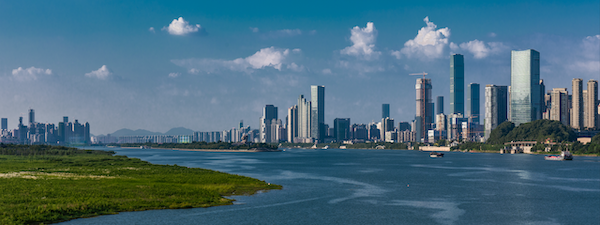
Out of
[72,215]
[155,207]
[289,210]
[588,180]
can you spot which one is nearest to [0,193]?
[72,215]

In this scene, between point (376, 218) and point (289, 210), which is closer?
point (376, 218)

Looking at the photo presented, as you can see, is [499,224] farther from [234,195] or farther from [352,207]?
[234,195]

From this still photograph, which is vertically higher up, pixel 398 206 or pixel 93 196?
pixel 93 196

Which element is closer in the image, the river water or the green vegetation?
the green vegetation

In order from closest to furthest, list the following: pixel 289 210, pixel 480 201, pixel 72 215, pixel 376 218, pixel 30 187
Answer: pixel 72 215 → pixel 376 218 → pixel 289 210 → pixel 30 187 → pixel 480 201

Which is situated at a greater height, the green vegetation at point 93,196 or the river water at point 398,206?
the green vegetation at point 93,196

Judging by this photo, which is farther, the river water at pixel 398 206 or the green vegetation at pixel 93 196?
the river water at pixel 398 206

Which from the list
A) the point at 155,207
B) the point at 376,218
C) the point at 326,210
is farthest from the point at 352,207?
the point at 155,207

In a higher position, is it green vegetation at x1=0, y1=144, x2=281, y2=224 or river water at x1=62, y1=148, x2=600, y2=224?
green vegetation at x1=0, y1=144, x2=281, y2=224

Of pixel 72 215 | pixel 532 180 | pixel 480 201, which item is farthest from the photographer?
pixel 532 180

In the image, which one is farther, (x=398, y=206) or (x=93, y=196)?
(x=398, y=206)
